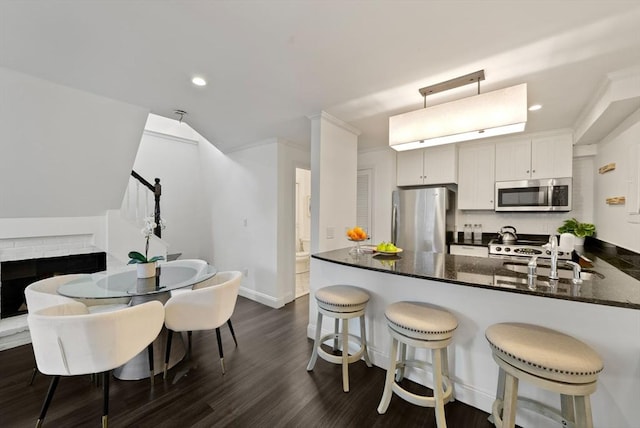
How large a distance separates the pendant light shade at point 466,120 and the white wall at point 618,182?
126cm

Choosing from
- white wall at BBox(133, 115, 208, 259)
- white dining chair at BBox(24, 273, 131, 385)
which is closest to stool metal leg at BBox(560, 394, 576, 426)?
white dining chair at BBox(24, 273, 131, 385)

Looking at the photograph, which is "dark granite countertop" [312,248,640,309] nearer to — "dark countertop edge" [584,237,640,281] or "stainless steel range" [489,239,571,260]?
"dark countertop edge" [584,237,640,281]

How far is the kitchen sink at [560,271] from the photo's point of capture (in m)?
1.63

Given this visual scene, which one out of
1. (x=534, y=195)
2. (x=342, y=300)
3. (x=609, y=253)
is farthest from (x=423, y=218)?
(x=342, y=300)

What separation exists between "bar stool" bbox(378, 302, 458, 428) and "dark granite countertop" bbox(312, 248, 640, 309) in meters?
0.25

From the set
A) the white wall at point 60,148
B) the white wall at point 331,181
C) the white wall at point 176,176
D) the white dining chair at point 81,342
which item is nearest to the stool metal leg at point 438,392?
the white wall at point 331,181

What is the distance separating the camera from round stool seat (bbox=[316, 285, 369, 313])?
1.92 metres

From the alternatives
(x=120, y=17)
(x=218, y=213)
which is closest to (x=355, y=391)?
(x=120, y=17)

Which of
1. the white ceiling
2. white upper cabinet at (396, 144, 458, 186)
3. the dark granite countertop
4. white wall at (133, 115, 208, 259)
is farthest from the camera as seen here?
white wall at (133, 115, 208, 259)

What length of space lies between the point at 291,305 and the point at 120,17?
11.2 feet

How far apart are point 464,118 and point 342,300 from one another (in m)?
1.66

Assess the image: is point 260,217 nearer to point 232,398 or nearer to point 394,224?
point 394,224

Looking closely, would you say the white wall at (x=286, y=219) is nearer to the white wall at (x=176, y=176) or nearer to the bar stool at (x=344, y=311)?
the bar stool at (x=344, y=311)

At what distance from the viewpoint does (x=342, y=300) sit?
193 cm
